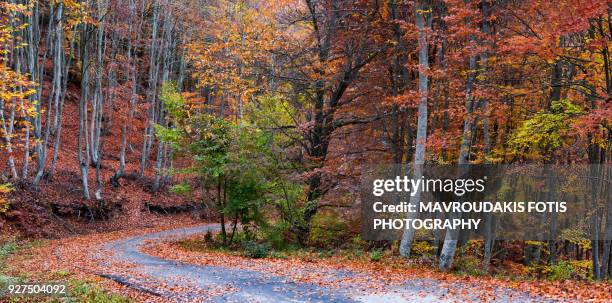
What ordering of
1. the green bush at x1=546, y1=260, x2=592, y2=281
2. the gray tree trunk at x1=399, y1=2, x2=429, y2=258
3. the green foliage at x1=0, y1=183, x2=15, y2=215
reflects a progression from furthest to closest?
1. the green bush at x1=546, y1=260, x2=592, y2=281
2. the gray tree trunk at x1=399, y1=2, x2=429, y2=258
3. the green foliage at x1=0, y1=183, x2=15, y2=215

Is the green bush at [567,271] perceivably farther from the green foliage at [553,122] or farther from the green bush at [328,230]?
the green bush at [328,230]

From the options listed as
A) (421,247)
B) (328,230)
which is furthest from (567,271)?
(328,230)

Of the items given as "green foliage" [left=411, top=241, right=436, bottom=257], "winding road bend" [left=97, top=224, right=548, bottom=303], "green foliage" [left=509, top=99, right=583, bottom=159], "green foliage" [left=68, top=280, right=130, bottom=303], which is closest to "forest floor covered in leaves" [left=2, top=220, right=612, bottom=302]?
"winding road bend" [left=97, top=224, right=548, bottom=303]

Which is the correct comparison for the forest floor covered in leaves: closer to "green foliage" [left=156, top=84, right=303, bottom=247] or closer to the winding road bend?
the winding road bend

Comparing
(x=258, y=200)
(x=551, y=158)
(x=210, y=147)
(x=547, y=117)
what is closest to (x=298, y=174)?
(x=258, y=200)

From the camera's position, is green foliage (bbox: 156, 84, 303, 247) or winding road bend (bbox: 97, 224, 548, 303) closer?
winding road bend (bbox: 97, 224, 548, 303)

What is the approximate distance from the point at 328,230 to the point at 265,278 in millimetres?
6851

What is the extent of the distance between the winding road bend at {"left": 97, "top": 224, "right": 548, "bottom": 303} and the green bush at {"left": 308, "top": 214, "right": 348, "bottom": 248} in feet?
15.0

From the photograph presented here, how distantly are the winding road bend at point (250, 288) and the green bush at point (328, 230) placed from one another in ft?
15.0

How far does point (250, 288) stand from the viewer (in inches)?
391

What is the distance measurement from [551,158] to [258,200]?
35.1ft

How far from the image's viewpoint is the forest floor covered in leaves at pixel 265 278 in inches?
354

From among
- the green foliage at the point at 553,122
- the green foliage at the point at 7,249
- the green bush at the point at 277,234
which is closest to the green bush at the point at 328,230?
the green bush at the point at 277,234

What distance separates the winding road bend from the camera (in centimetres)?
885
